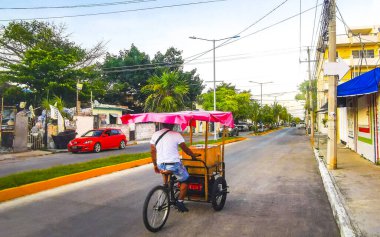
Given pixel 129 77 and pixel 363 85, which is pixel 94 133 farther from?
pixel 129 77

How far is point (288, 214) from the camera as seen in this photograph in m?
6.26

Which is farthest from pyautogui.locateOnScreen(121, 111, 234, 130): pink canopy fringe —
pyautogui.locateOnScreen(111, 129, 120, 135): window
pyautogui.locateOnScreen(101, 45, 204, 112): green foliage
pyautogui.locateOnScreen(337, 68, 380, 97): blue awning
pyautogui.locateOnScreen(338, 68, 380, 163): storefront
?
pyautogui.locateOnScreen(101, 45, 204, 112): green foliage

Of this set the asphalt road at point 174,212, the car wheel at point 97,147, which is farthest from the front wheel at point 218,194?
the car wheel at point 97,147

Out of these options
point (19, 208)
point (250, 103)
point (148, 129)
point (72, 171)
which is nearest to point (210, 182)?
point (19, 208)

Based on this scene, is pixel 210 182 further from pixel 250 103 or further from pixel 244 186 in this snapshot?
pixel 250 103

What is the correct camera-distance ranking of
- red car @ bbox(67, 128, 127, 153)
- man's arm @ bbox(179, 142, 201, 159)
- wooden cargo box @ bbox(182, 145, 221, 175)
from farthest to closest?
red car @ bbox(67, 128, 127, 153)
wooden cargo box @ bbox(182, 145, 221, 175)
man's arm @ bbox(179, 142, 201, 159)

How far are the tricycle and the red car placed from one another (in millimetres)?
14201

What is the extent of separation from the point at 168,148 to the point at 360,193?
4757mm

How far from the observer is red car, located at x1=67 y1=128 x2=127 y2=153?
1962cm

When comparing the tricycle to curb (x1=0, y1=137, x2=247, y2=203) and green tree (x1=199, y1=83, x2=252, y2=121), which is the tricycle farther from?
green tree (x1=199, y1=83, x2=252, y2=121)

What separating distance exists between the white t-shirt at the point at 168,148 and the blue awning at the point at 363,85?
779 centimetres

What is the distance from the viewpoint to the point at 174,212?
6410 mm

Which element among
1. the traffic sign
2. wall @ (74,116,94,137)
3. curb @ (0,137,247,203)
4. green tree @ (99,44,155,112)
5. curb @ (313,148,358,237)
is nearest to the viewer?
curb @ (313,148,358,237)

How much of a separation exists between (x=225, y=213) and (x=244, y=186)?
8.90ft
